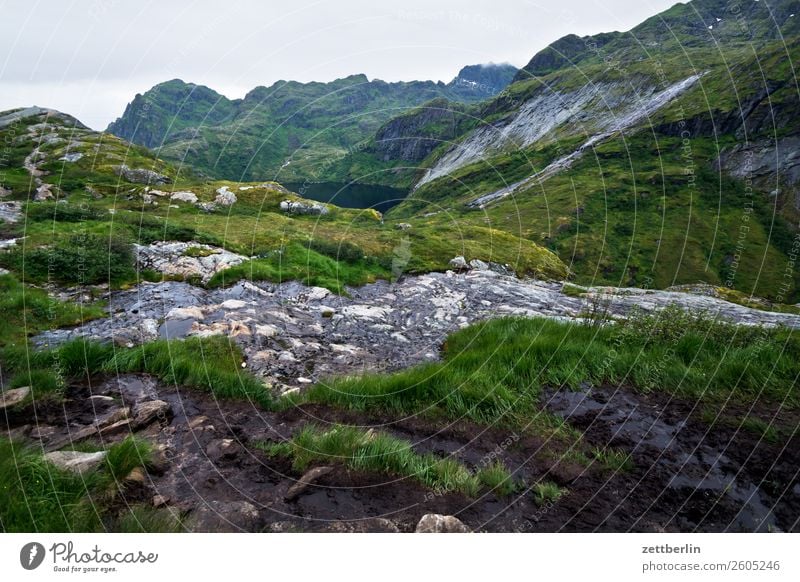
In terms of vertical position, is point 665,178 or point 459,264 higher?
point 665,178

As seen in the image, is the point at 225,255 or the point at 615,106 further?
the point at 615,106

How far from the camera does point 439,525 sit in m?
4.00

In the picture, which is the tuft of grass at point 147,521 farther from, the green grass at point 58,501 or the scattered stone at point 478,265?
the scattered stone at point 478,265

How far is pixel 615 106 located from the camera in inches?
6270

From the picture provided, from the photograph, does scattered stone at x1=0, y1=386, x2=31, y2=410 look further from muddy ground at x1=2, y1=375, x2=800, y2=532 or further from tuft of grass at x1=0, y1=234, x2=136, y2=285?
tuft of grass at x1=0, y1=234, x2=136, y2=285

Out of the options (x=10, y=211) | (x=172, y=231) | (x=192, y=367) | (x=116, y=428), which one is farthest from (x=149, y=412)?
(x=10, y=211)

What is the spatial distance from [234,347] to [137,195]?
3742cm

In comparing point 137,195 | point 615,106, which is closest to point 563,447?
point 137,195

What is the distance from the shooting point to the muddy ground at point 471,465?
4.33 metres

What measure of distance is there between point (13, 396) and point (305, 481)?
199 inches

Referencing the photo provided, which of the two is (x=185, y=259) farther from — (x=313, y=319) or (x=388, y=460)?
(x=388, y=460)

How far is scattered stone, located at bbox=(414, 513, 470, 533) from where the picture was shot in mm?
4000

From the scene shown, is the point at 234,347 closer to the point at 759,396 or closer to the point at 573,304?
the point at 759,396

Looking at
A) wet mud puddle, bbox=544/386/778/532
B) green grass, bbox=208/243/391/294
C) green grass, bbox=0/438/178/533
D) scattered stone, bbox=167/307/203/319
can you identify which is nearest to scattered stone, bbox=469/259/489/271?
green grass, bbox=208/243/391/294
